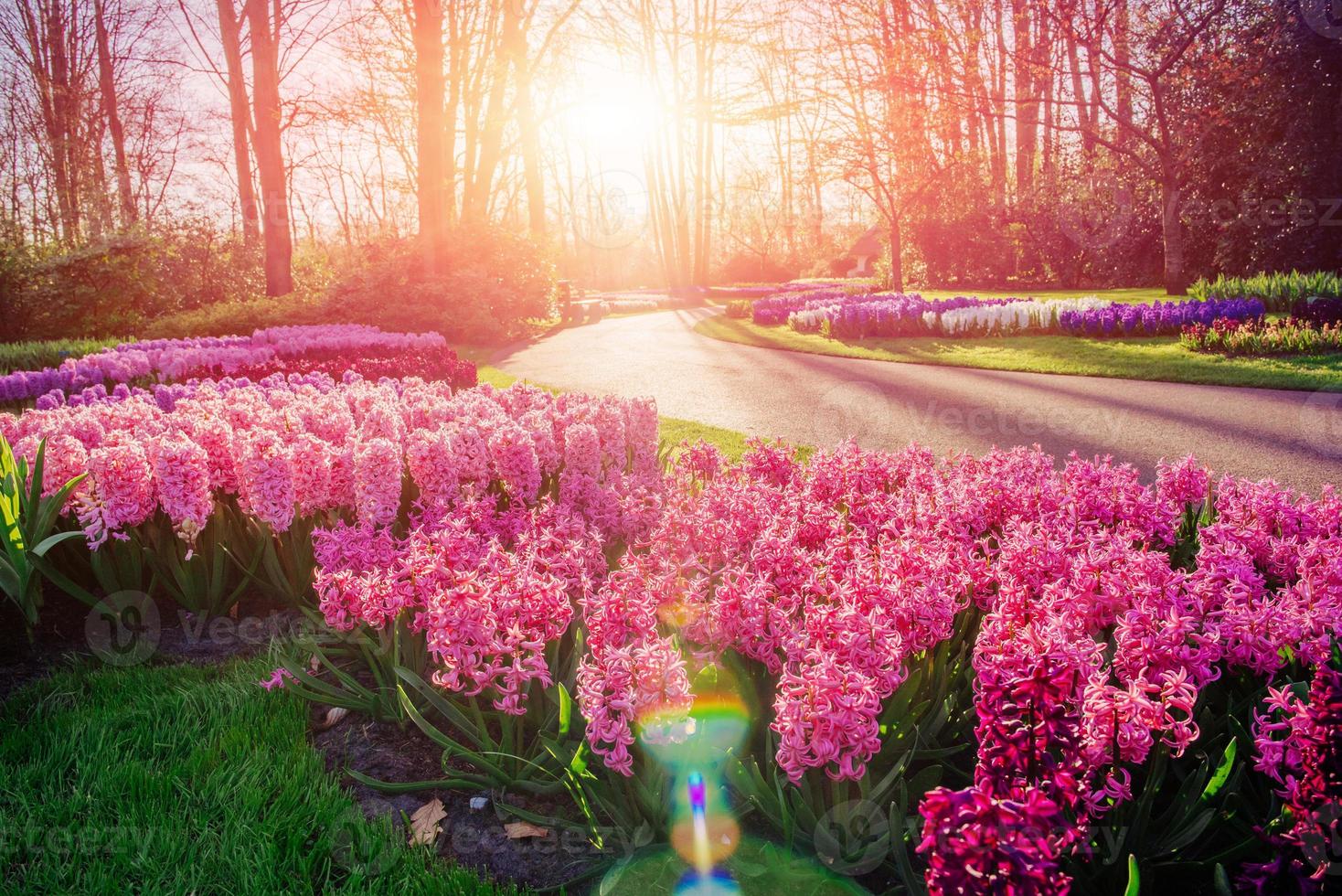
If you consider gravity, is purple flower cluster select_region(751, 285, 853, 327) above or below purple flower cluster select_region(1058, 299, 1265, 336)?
above

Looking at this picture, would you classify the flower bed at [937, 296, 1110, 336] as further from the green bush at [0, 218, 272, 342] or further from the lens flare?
the green bush at [0, 218, 272, 342]

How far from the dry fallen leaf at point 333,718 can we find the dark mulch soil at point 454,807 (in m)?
0.02

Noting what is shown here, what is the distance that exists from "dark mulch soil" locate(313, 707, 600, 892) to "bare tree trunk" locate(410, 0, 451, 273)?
59.5 ft

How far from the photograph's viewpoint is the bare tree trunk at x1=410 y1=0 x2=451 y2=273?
59.5 feet

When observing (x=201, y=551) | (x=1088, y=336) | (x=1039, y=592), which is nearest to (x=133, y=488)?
(x=201, y=551)

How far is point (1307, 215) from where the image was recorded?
621 inches

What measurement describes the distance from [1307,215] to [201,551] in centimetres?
1975

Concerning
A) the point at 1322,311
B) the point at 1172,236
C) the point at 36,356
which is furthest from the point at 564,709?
the point at 1172,236

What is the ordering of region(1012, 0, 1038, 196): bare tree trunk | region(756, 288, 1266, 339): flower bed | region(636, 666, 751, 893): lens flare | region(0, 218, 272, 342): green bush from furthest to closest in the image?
1. region(1012, 0, 1038, 196): bare tree trunk
2. region(0, 218, 272, 342): green bush
3. region(756, 288, 1266, 339): flower bed
4. region(636, 666, 751, 893): lens flare

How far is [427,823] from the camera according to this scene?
2.44 m

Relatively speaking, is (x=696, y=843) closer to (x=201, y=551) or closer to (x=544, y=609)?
(x=544, y=609)

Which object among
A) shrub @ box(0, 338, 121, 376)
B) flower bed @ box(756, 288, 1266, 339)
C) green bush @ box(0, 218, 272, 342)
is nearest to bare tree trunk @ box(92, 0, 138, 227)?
green bush @ box(0, 218, 272, 342)

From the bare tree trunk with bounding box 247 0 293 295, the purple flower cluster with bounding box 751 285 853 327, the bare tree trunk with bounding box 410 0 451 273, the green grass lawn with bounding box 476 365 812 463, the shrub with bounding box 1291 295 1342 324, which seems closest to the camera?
the green grass lawn with bounding box 476 365 812 463

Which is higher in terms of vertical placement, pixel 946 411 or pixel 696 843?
pixel 946 411
